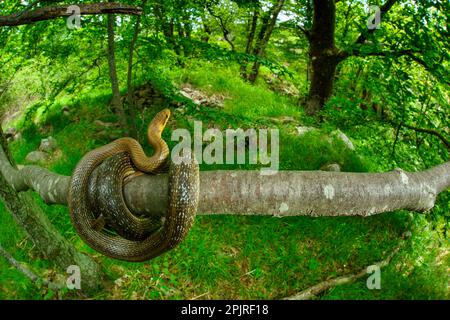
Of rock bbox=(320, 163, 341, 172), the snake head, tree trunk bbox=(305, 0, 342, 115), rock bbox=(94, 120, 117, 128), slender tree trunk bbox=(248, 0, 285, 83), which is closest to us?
the snake head

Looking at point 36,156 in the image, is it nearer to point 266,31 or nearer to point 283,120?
point 283,120

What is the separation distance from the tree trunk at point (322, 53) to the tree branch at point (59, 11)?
4.56 metres

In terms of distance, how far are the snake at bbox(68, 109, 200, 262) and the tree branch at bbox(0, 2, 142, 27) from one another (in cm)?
71

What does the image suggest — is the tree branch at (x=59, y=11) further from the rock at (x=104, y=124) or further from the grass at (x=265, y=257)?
the rock at (x=104, y=124)

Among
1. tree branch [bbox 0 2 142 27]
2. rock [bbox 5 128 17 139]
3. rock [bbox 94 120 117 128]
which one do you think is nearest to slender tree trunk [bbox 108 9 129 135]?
rock [bbox 94 120 117 128]

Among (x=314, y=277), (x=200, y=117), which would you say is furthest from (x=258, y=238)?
(x=200, y=117)

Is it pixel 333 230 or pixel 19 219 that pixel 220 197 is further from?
pixel 333 230

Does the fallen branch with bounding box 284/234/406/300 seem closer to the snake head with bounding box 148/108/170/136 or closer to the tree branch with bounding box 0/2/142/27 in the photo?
the snake head with bounding box 148/108/170/136

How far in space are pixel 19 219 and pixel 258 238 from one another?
2603 millimetres

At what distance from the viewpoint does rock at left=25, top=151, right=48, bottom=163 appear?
211 inches

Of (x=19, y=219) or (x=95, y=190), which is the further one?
(x=19, y=219)

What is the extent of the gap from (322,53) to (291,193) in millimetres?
4852

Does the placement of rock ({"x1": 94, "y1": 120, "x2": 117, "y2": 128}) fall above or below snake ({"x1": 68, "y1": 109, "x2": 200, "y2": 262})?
below

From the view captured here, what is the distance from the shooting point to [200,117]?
382 centimetres
